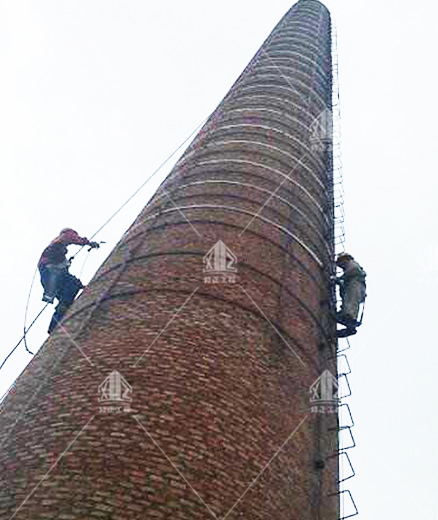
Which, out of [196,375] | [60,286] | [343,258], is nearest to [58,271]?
[60,286]

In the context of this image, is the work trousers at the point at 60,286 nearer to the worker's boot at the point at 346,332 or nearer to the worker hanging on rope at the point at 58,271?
the worker hanging on rope at the point at 58,271

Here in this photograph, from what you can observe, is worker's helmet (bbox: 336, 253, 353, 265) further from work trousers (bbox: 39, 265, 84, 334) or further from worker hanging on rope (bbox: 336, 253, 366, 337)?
work trousers (bbox: 39, 265, 84, 334)

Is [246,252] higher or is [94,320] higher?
[246,252]

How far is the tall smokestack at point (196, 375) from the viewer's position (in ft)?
18.1

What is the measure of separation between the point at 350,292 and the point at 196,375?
4.07 metres

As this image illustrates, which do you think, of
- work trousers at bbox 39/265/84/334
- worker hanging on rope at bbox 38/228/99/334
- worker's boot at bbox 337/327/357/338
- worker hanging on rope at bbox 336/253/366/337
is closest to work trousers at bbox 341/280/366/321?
worker hanging on rope at bbox 336/253/366/337

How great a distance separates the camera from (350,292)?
10.2 m

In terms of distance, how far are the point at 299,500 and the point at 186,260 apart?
3.01m

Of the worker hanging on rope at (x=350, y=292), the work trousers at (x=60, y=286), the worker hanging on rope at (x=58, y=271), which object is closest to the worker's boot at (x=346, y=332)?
the worker hanging on rope at (x=350, y=292)

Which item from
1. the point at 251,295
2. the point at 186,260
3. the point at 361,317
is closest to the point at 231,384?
A: the point at 251,295

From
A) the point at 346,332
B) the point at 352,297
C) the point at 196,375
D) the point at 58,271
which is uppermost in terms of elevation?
the point at 352,297

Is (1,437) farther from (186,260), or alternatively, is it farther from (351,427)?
(351,427)

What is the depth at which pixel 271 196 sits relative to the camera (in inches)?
428

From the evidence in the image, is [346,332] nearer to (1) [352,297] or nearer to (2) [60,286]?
(1) [352,297]
